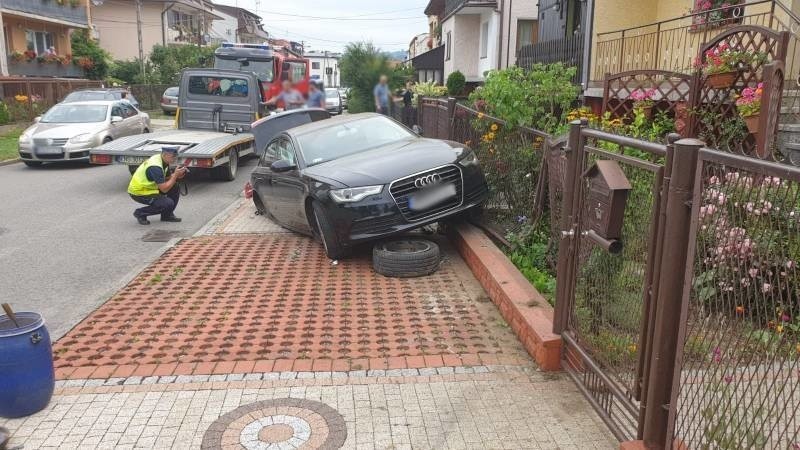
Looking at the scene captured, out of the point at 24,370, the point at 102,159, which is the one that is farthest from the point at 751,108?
the point at 102,159

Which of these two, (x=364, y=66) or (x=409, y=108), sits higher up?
(x=364, y=66)

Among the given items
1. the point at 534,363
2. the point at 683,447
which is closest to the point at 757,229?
the point at 683,447

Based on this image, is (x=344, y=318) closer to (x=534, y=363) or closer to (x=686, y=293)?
(x=534, y=363)

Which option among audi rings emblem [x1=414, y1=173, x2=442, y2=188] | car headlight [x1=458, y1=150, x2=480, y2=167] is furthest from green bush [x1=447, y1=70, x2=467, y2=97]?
audi rings emblem [x1=414, y1=173, x2=442, y2=188]

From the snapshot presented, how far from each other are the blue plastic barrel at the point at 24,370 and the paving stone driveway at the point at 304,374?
10cm

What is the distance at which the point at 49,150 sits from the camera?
15.6 metres

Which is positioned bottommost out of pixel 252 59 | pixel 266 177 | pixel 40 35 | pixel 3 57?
pixel 266 177

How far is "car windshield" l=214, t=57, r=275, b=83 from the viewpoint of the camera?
18203 millimetres

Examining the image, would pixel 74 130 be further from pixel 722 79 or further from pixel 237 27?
pixel 237 27

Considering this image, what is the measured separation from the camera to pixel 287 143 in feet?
28.2

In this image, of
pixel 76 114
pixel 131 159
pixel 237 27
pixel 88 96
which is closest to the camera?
pixel 131 159

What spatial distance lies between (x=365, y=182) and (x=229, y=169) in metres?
7.61

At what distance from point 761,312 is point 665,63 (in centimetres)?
889

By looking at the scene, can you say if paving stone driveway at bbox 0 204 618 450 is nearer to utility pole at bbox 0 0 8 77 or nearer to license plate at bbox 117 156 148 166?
license plate at bbox 117 156 148 166
